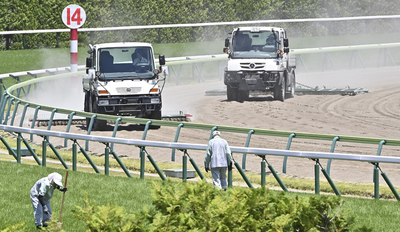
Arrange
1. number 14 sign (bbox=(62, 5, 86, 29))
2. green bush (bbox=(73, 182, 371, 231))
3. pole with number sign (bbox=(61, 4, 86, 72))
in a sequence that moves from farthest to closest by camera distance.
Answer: number 14 sign (bbox=(62, 5, 86, 29)), pole with number sign (bbox=(61, 4, 86, 72)), green bush (bbox=(73, 182, 371, 231))

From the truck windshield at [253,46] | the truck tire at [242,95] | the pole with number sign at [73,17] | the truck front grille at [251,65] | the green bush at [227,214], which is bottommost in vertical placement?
the truck tire at [242,95]

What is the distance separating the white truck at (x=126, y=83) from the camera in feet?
51.3

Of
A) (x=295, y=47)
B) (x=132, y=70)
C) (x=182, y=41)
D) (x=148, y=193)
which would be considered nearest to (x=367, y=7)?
(x=295, y=47)

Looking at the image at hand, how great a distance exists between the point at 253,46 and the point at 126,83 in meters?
5.53

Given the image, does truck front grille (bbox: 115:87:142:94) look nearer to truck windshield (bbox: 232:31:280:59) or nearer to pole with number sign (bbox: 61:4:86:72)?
truck windshield (bbox: 232:31:280:59)

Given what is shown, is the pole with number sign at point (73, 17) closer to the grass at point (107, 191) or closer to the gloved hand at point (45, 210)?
the grass at point (107, 191)

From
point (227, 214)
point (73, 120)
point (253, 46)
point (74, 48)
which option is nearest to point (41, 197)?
point (227, 214)

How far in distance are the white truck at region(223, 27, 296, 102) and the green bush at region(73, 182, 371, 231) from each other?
13.6 m

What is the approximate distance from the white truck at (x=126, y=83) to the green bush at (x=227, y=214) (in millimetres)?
9780

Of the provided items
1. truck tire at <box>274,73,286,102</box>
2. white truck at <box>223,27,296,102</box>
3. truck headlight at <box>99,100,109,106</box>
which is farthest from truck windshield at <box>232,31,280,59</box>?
truck headlight at <box>99,100,109,106</box>

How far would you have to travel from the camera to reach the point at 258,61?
19375mm

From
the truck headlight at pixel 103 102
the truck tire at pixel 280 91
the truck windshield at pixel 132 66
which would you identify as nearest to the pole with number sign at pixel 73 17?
the truck windshield at pixel 132 66

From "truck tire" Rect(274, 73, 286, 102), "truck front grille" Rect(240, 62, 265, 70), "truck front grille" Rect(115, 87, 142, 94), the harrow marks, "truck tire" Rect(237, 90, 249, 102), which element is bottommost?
the harrow marks

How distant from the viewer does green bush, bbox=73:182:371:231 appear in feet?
17.5
